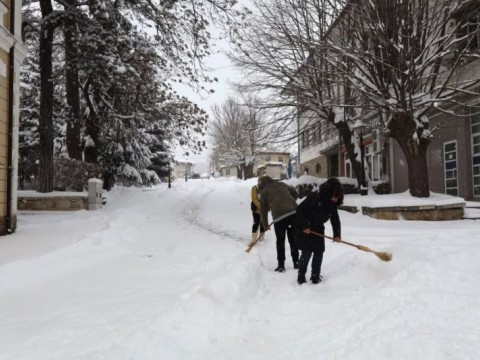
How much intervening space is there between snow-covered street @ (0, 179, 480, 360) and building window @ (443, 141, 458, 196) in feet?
26.6

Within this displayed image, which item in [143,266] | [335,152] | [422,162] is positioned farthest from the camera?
[335,152]

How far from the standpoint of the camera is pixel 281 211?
20.8 feet

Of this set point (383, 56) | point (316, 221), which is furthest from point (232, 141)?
point (316, 221)

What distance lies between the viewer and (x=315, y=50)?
1238cm

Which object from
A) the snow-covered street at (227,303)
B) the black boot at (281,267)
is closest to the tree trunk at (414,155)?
the snow-covered street at (227,303)

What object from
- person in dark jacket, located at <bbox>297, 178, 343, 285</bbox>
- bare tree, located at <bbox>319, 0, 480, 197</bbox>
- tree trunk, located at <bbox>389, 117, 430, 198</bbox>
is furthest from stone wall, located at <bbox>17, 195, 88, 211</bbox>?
tree trunk, located at <bbox>389, 117, 430, 198</bbox>

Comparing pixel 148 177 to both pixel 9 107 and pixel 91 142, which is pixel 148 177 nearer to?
pixel 91 142

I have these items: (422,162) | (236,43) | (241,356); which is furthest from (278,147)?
(241,356)

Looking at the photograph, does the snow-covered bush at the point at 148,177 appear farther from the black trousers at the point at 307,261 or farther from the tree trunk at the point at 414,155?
the black trousers at the point at 307,261

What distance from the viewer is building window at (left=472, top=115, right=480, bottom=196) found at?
13469 mm

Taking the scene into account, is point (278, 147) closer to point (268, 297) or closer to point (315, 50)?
point (315, 50)

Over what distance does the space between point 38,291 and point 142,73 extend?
11.0 m

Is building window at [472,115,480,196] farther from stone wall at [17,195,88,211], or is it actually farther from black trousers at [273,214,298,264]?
stone wall at [17,195,88,211]

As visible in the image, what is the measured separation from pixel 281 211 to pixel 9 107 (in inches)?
257
